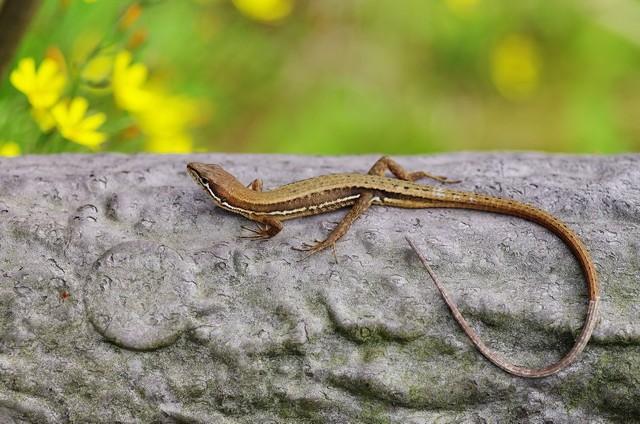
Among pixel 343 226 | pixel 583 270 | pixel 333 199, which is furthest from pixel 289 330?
pixel 583 270

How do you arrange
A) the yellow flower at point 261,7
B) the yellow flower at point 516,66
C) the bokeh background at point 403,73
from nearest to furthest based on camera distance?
the yellow flower at point 261,7 < the bokeh background at point 403,73 < the yellow flower at point 516,66

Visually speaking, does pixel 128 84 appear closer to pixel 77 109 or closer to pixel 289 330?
pixel 77 109

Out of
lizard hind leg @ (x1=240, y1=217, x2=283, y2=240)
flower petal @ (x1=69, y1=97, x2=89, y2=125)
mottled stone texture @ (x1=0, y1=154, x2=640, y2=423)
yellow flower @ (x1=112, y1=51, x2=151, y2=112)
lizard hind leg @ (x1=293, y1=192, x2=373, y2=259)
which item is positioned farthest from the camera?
yellow flower @ (x1=112, y1=51, x2=151, y2=112)

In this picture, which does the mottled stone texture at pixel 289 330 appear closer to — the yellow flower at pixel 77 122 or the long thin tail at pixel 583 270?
the long thin tail at pixel 583 270

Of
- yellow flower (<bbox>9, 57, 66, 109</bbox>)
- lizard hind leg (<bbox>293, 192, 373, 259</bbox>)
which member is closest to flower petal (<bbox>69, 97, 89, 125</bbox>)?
yellow flower (<bbox>9, 57, 66, 109</bbox>)

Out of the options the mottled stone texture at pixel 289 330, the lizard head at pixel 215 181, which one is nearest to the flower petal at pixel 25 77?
the mottled stone texture at pixel 289 330

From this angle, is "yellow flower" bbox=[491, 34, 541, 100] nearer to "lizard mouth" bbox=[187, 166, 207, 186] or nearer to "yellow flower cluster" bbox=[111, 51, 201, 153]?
"yellow flower cluster" bbox=[111, 51, 201, 153]
